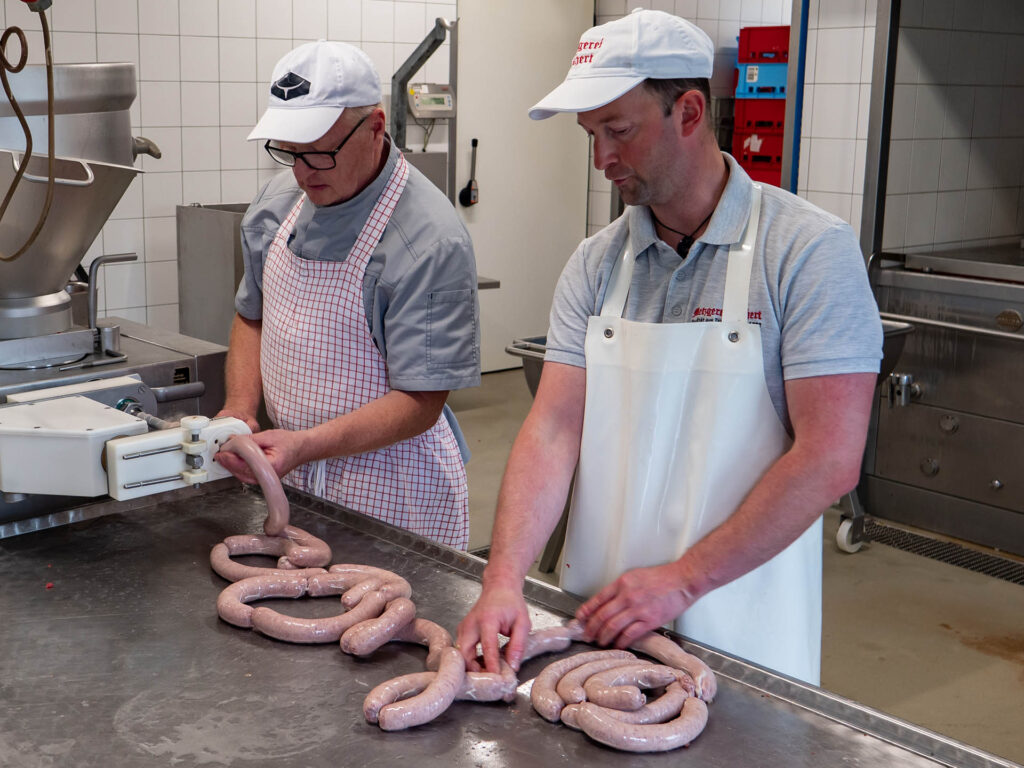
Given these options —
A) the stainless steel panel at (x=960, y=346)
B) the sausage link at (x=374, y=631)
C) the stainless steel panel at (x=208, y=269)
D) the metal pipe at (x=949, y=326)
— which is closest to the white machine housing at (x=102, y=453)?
the sausage link at (x=374, y=631)

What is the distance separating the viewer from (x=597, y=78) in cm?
154

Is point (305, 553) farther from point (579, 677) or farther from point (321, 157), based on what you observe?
point (321, 157)

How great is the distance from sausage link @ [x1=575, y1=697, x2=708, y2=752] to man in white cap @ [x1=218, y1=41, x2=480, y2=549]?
0.83m

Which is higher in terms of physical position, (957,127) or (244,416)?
(957,127)

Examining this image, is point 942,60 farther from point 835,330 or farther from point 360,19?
point 835,330

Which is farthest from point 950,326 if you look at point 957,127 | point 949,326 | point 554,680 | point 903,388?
point 554,680

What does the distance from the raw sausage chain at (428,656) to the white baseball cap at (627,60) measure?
0.71 meters

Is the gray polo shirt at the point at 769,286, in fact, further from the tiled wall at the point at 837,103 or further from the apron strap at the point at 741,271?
the tiled wall at the point at 837,103

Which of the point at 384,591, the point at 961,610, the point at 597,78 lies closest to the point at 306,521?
the point at 384,591

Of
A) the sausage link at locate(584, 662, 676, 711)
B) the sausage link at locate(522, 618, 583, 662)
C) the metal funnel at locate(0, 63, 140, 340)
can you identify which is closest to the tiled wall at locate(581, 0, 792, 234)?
the metal funnel at locate(0, 63, 140, 340)

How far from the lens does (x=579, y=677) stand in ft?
4.48

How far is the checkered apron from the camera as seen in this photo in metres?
2.08

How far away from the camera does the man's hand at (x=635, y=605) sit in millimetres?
1473

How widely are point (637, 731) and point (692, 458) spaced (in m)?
0.51
